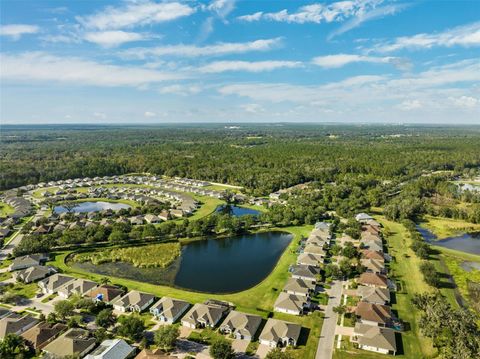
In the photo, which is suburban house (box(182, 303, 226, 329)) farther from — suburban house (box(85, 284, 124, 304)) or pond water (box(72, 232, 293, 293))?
suburban house (box(85, 284, 124, 304))

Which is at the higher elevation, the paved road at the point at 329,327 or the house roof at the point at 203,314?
the house roof at the point at 203,314

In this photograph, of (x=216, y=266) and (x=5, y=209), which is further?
(x=5, y=209)

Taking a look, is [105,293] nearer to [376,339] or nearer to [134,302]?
[134,302]

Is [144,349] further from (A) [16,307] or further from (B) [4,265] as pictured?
(B) [4,265]

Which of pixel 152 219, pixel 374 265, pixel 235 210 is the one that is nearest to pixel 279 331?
pixel 374 265

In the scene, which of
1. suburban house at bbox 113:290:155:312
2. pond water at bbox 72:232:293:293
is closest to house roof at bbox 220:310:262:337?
pond water at bbox 72:232:293:293

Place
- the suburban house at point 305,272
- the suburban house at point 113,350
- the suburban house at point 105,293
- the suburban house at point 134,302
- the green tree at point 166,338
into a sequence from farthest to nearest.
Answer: the suburban house at point 305,272
the suburban house at point 105,293
the suburban house at point 134,302
the green tree at point 166,338
the suburban house at point 113,350

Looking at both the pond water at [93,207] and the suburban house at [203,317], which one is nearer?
the suburban house at [203,317]

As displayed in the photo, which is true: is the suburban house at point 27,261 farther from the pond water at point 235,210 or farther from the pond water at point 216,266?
the pond water at point 235,210

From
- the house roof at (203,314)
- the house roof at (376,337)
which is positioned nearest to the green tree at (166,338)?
the house roof at (203,314)
